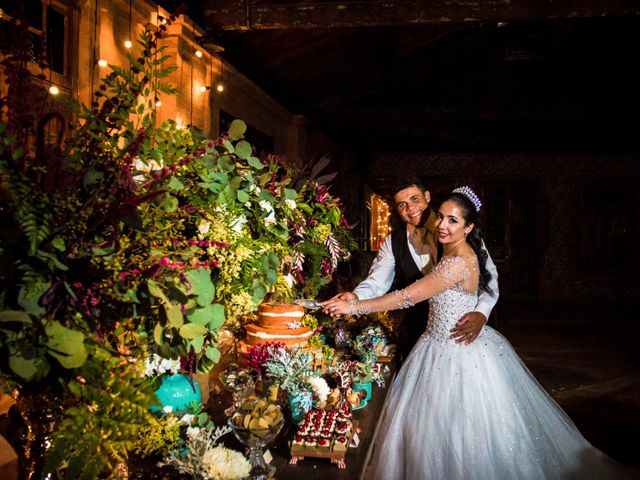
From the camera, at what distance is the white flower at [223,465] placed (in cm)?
152

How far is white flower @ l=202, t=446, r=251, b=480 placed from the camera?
1.52 m

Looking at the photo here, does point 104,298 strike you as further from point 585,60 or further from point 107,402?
point 585,60

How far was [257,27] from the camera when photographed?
4.96m

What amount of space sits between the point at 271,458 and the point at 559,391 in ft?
16.1

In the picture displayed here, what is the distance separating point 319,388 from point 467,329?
123 centimetres

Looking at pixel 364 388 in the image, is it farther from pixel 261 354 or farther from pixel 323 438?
pixel 323 438

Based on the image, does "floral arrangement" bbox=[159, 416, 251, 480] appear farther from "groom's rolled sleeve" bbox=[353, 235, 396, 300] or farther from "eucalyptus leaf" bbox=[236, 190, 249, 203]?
"groom's rolled sleeve" bbox=[353, 235, 396, 300]

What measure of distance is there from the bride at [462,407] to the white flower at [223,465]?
1.32 m

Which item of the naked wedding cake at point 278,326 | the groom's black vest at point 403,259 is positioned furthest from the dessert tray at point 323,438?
the groom's black vest at point 403,259

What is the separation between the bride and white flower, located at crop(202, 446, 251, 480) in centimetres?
132

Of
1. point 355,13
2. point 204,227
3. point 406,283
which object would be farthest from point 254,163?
point 355,13

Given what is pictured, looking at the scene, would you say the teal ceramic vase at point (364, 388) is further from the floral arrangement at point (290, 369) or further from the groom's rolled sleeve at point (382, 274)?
the groom's rolled sleeve at point (382, 274)

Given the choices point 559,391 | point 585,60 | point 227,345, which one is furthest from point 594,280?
point 227,345

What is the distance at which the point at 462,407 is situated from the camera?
279 cm
